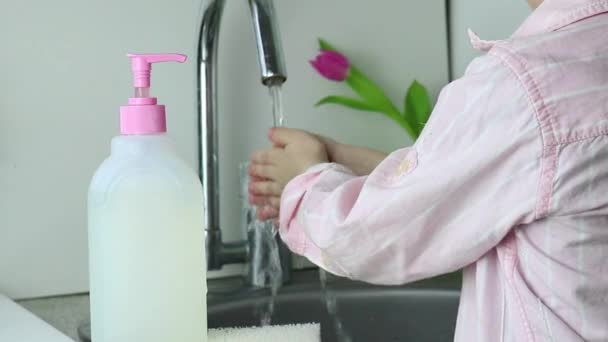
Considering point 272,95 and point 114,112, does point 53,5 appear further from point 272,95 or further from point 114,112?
point 272,95

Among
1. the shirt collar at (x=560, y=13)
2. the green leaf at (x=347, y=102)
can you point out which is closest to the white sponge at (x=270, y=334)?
the shirt collar at (x=560, y=13)

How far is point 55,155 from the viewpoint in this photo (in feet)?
3.51

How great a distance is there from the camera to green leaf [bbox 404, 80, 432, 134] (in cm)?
129

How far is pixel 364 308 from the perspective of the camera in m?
1.09

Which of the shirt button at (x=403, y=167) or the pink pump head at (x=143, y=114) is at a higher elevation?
the pink pump head at (x=143, y=114)

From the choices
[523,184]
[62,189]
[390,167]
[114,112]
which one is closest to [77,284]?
[62,189]

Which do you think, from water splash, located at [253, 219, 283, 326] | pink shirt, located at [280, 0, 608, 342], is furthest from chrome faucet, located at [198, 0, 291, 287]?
pink shirt, located at [280, 0, 608, 342]

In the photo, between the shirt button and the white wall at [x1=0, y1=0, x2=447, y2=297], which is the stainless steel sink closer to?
the white wall at [x1=0, y1=0, x2=447, y2=297]

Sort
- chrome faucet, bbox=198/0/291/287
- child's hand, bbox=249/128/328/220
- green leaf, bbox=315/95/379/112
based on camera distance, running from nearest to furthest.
Answer: child's hand, bbox=249/128/328/220, chrome faucet, bbox=198/0/291/287, green leaf, bbox=315/95/379/112

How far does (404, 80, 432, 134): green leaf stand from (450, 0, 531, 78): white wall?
88 mm

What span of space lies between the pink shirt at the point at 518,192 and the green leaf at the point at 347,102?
0.53m

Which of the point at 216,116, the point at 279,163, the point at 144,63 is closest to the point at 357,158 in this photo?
the point at 279,163

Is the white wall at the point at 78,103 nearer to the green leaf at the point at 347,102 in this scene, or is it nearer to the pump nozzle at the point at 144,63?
the green leaf at the point at 347,102

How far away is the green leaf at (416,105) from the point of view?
1.29 metres
